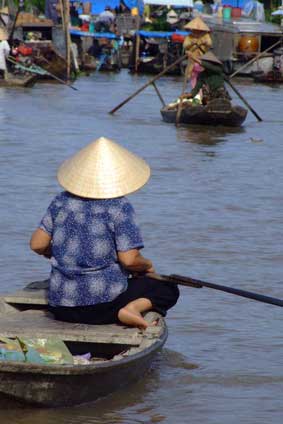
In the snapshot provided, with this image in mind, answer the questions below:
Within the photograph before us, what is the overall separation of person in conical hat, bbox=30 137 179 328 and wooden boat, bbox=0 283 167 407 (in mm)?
97

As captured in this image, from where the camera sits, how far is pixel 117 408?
4.44m

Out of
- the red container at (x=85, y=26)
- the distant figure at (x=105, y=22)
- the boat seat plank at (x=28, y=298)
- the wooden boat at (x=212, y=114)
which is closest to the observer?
the boat seat plank at (x=28, y=298)

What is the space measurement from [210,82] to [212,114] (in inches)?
17.4

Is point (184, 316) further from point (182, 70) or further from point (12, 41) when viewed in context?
point (182, 70)

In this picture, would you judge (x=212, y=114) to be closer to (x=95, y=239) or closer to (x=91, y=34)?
(x=95, y=239)

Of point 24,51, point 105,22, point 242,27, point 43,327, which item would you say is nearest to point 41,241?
point 43,327

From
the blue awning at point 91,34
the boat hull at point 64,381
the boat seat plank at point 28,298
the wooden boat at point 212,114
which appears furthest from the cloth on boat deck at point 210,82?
the blue awning at point 91,34

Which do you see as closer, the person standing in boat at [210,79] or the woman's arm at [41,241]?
the woman's arm at [41,241]

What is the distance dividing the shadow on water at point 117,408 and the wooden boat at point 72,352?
0.17 ft

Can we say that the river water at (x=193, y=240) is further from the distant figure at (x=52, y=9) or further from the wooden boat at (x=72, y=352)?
the distant figure at (x=52, y=9)

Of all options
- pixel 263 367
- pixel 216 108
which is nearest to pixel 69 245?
pixel 263 367

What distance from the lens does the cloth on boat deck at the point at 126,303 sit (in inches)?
180

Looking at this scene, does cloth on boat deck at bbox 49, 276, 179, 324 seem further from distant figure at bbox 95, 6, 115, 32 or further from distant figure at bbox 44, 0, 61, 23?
distant figure at bbox 95, 6, 115, 32

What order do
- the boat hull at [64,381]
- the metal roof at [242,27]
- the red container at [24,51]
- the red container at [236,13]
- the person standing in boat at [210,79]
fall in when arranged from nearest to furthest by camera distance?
the boat hull at [64,381]
the person standing in boat at [210,79]
the red container at [24,51]
the metal roof at [242,27]
the red container at [236,13]
